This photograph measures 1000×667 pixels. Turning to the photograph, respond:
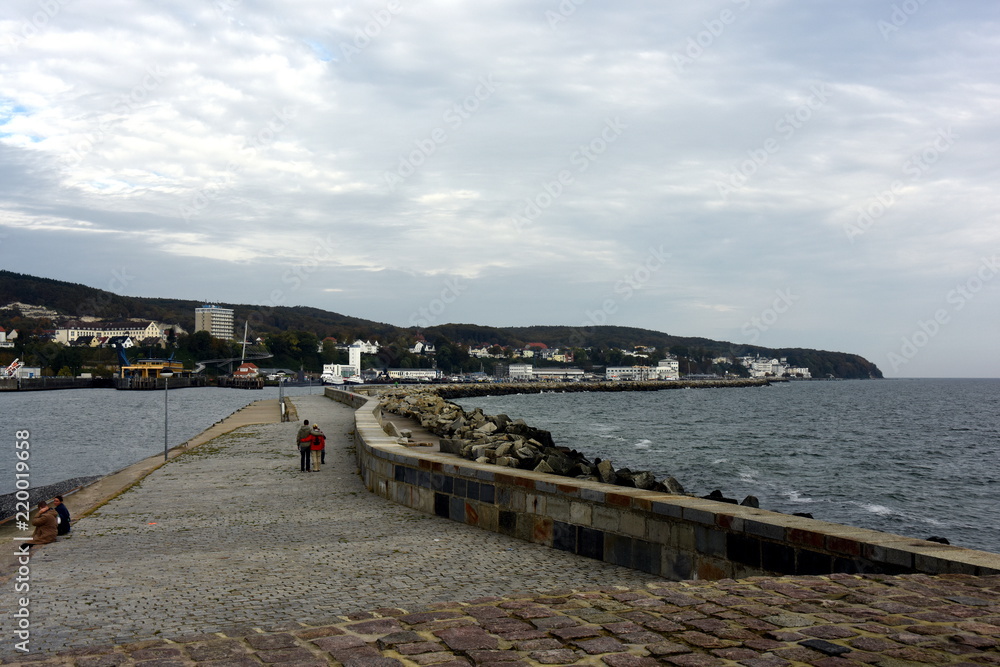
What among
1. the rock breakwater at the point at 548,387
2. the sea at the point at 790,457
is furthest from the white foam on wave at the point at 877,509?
the rock breakwater at the point at 548,387

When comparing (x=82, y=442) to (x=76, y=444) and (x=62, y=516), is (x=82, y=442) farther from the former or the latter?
(x=62, y=516)

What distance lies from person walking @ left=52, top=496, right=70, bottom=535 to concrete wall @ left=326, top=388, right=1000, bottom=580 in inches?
152

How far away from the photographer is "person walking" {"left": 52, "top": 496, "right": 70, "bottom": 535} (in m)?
8.42

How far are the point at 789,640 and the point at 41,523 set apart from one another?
7468mm

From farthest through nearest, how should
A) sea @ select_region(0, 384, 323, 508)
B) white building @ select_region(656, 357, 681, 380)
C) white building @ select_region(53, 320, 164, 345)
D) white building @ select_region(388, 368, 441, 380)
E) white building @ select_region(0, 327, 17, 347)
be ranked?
white building @ select_region(656, 357, 681, 380), white building @ select_region(53, 320, 164, 345), white building @ select_region(388, 368, 441, 380), white building @ select_region(0, 327, 17, 347), sea @ select_region(0, 384, 323, 508)

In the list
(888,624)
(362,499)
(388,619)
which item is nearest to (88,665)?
(388,619)

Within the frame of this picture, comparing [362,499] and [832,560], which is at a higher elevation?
[832,560]

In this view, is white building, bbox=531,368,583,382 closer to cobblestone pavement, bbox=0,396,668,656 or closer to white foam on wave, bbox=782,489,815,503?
white foam on wave, bbox=782,489,815,503

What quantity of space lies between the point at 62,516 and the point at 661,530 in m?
6.46

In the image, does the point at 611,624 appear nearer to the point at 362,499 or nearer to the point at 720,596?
the point at 720,596

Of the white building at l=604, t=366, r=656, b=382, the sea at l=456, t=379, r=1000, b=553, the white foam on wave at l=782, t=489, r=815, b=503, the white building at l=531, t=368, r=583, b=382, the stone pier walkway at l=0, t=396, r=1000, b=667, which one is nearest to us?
the stone pier walkway at l=0, t=396, r=1000, b=667

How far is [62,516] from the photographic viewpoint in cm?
841

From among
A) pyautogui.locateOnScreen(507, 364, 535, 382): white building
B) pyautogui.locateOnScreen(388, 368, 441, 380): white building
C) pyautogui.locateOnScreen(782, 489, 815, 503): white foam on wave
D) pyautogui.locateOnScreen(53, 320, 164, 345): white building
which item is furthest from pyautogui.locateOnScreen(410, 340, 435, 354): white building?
pyautogui.locateOnScreen(782, 489, 815, 503): white foam on wave

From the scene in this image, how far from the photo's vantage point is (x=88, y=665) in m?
3.58
